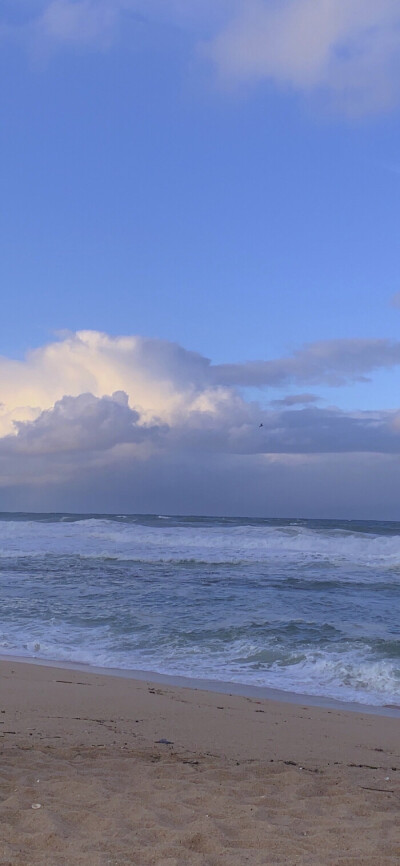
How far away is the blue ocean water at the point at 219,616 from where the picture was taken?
898 centimetres

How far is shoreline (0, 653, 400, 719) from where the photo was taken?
7383mm

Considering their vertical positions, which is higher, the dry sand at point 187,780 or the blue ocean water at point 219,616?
the dry sand at point 187,780

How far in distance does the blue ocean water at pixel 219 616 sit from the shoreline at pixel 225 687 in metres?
0.20

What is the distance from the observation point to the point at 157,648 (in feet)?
33.1

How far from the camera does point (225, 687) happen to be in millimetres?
8047

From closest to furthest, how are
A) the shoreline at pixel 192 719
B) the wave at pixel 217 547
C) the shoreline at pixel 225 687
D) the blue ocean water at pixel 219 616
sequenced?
1. the shoreline at pixel 192 719
2. the shoreline at pixel 225 687
3. the blue ocean water at pixel 219 616
4. the wave at pixel 217 547

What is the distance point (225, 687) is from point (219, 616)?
14.3ft

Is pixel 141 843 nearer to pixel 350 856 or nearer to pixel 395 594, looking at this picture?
pixel 350 856

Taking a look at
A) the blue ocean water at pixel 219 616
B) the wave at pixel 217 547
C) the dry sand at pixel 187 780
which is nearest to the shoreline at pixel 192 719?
the dry sand at pixel 187 780

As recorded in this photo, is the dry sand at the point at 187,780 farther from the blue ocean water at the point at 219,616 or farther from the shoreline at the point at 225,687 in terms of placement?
the blue ocean water at the point at 219,616

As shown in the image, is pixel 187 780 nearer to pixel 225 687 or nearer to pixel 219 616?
pixel 225 687

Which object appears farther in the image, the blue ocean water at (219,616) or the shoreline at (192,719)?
the blue ocean water at (219,616)

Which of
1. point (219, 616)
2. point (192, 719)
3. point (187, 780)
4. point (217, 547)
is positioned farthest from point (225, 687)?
point (217, 547)

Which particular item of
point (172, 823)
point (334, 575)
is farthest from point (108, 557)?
point (172, 823)
